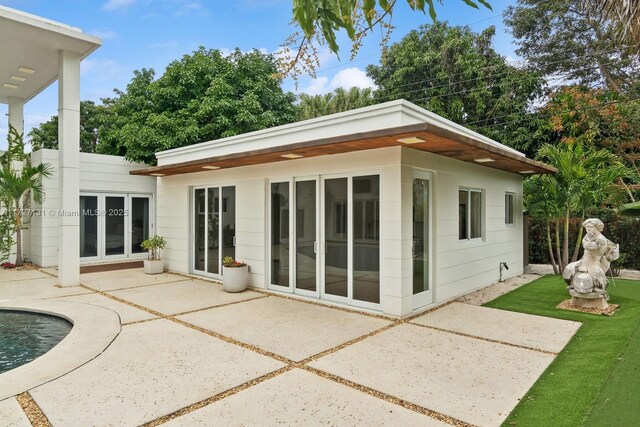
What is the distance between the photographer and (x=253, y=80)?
61.7 feet

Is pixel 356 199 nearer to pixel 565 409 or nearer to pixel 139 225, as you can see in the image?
pixel 565 409

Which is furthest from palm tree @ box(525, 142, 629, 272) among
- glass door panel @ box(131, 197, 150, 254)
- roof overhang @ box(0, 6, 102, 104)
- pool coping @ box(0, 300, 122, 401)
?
glass door panel @ box(131, 197, 150, 254)

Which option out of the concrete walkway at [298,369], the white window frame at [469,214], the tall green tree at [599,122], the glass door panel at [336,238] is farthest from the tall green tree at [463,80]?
the concrete walkway at [298,369]

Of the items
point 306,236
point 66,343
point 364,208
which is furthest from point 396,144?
point 66,343

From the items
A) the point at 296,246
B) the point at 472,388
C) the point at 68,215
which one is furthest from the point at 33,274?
the point at 472,388

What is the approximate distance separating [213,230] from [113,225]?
4855 mm

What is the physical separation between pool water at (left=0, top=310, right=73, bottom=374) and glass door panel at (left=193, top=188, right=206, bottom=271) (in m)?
3.95

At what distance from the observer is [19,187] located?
10594 millimetres

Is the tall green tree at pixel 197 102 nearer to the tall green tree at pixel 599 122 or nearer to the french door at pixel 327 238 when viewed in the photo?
the french door at pixel 327 238

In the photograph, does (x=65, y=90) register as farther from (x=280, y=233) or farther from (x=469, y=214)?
(x=469, y=214)

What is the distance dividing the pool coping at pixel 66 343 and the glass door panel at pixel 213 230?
318cm

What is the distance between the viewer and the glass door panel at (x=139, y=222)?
1281cm

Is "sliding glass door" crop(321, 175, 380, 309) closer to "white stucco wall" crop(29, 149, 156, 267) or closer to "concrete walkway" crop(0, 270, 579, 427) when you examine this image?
"concrete walkway" crop(0, 270, 579, 427)

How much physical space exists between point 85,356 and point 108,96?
2594 cm
